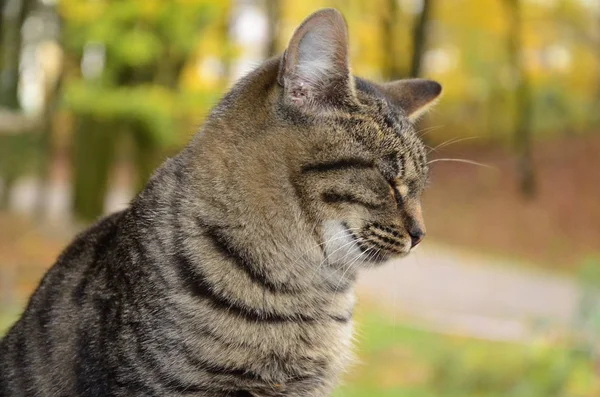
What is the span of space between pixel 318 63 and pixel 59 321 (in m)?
0.86

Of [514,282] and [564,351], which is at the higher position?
[564,351]

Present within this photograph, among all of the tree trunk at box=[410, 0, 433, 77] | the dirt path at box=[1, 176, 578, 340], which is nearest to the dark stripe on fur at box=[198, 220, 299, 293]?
the dirt path at box=[1, 176, 578, 340]

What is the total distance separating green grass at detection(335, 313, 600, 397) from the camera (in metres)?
4.52

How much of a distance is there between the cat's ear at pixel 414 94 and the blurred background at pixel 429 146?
88mm

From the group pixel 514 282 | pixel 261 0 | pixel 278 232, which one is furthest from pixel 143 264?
pixel 261 0

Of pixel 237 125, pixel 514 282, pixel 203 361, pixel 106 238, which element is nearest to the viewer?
pixel 203 361

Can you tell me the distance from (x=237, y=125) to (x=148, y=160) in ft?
20.2

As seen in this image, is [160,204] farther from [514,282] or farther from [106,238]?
[514,282]

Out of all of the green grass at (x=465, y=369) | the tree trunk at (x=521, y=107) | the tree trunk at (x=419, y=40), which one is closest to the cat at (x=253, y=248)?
the green grass at (x=465, y=369)

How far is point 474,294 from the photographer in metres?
8.62

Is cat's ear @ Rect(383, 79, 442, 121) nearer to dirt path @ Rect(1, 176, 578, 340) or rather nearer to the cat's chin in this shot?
the cat's chin

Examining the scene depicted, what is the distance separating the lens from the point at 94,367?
66.2 inches

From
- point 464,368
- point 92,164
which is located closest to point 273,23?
point 92,164

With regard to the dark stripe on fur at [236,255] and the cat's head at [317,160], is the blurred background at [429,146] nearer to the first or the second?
the cat's head at [317,160]
